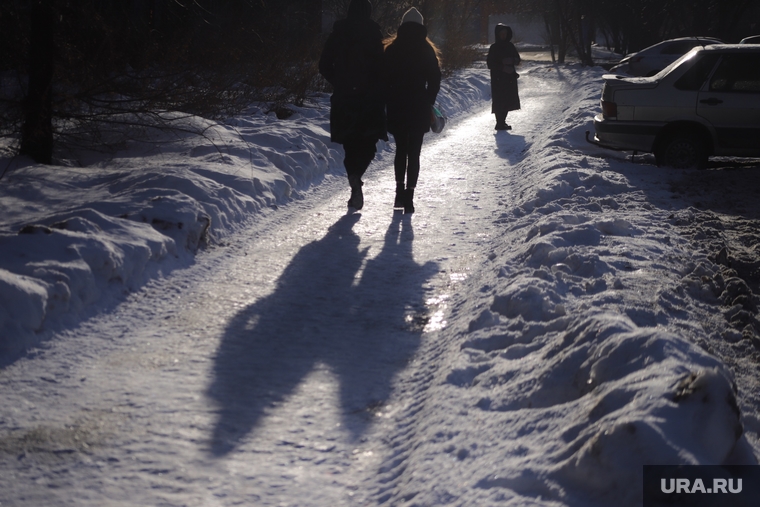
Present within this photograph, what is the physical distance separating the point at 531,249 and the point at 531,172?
3861 mm

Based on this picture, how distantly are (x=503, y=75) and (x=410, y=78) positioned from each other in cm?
769

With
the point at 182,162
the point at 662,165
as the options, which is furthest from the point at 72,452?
the point at 662,165

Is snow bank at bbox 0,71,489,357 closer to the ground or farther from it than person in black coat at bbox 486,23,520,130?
closer to the ground

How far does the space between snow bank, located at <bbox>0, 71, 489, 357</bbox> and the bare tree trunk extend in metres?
0.42

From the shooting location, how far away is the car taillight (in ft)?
32.0

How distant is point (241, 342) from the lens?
4.13 m

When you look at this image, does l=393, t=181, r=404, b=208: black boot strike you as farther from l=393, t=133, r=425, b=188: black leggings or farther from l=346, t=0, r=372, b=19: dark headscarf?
l=346, t=0, r=372, b=19: dark headscarf

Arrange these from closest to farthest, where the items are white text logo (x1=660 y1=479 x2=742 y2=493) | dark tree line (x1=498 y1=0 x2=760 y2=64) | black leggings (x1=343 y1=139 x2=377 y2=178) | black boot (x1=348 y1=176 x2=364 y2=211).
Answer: white text logo (x1=660 y1=479 x2=742 y2=493) < black leggings (x1=343 y1=139 x2=377 y2=178) < black boot (x1=348 y1=176 x2=364 y2=211) < dark tree line (x1=498 y1=0 x2=760 y2=64)

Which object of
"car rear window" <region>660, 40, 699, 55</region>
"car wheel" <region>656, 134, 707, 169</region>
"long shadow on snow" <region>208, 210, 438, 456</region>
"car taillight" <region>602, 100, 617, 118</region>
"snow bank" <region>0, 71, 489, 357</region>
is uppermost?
"car rear window" <region>660, 40, 699, 55</region>

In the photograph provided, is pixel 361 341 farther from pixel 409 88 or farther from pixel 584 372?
pixel 409 88

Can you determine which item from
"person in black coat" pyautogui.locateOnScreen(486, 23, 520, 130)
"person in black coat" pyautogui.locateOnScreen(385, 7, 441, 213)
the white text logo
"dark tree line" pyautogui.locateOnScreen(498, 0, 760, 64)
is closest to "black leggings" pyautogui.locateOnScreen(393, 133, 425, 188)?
"person in black coat" pyautogui.locateOnScreen(385, 7, 441, 213)

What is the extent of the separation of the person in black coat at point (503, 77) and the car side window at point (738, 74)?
5124 mm

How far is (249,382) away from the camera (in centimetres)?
363

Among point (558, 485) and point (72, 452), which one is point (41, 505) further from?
point (558, 485)
